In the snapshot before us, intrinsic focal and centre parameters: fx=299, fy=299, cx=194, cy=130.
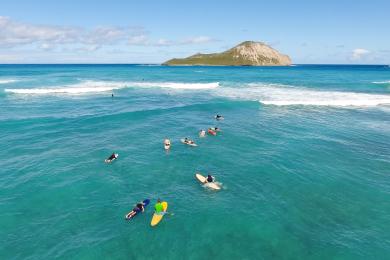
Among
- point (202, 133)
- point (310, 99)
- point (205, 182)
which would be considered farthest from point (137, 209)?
point (310, 99)

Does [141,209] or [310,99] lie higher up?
[310,99]

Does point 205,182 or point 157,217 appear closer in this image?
point 157,217

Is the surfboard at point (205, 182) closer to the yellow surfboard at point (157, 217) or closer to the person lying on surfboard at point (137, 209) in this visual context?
the yellow surfboard at point (157, 217)

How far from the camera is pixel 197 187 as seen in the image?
1209 inches

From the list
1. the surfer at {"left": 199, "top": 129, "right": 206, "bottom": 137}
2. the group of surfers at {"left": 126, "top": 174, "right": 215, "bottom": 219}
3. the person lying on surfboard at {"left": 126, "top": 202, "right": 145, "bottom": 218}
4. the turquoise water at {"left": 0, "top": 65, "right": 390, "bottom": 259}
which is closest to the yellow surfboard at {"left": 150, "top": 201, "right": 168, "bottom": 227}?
the group of surfers at {"left": 126, "top": 174, "right": 215, "bottom": 219}

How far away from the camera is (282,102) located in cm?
7400

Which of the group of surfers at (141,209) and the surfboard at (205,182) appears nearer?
the group of surfers at (141,209)

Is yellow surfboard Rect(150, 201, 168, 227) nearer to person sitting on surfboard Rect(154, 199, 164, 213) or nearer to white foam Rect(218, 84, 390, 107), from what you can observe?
person sitting on surfboard Rect(154, 199, 164, 213)

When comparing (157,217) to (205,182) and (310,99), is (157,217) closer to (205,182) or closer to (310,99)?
(205,182)

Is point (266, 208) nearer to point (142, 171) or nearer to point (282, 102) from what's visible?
point (142, 171)

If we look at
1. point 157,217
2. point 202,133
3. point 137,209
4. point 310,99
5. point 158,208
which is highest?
point 310,99

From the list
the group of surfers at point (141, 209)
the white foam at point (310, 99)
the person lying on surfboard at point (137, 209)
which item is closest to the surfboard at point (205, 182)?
the group of surfers at point (141, 209)

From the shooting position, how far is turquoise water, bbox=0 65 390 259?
22.3 meters

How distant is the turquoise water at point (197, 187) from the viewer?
22.3 meters
